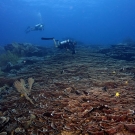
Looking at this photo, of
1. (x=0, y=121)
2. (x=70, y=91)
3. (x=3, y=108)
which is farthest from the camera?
(x=70, y=91)

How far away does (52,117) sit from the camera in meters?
4.78

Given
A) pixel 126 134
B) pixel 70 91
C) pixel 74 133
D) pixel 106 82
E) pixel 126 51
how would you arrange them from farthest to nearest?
pixel 126 51 < pixel 106 82 < pixel 70 91 < pixel 74 133 < pixel 126 134

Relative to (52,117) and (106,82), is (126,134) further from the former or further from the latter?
(106,82)

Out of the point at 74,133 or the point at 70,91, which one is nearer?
the point at 74,133

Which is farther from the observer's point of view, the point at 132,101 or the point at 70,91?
the point at 70,91

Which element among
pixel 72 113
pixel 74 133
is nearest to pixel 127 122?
pixel 74 133

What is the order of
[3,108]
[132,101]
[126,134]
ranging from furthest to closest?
[3,108] < [132,101] < [126,134]

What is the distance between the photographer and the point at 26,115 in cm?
512

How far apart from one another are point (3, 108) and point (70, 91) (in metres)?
2.85

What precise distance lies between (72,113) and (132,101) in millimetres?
2160

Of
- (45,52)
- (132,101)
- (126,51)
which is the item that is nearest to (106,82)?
(132,101)

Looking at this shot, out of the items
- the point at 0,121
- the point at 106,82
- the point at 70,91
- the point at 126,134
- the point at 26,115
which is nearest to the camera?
the point at 126,134

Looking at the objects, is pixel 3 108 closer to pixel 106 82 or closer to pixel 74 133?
pixel 74 133

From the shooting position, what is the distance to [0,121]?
4.61 m
